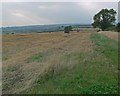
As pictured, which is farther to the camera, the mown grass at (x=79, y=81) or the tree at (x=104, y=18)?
the tree at (x=104, y=18)

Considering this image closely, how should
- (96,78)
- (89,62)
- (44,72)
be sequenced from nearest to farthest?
(96,78) → (44,72) → (89,62)

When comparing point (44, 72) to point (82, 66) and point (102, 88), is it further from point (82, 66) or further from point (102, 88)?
point (102, 88)

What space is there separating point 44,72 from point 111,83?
2.75 m

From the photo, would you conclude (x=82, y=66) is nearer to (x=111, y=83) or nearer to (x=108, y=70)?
(x=108, y=70)

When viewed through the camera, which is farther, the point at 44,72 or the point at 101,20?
the point at 101,20

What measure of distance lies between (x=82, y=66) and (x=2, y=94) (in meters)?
4.30

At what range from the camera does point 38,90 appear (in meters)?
9.12

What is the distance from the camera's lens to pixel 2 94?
31.0 ft

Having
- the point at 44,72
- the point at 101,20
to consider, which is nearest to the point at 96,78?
the point at 44,72

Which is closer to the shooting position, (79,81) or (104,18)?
(79,81)

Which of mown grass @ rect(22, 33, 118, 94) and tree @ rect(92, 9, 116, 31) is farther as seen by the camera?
tree @ rect(92, 9, 116, 31)

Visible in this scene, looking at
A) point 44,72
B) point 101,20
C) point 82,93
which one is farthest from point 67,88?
point 101,20

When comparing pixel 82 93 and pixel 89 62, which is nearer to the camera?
pixel 82 93

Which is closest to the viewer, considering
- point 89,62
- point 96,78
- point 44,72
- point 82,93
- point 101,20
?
point 82,93
